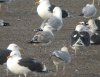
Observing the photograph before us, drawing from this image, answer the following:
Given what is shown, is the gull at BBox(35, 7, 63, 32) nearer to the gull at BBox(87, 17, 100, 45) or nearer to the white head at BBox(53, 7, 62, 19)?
the white head at BBox(53, 7, 62, 19)

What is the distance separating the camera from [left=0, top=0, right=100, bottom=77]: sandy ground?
1493 centimetres

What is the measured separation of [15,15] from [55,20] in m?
5.25

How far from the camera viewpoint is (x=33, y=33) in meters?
20.5

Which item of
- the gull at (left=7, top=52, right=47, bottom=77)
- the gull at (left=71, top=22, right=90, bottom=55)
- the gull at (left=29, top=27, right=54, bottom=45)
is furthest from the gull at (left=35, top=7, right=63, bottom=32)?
the gull at (left=7, top=52, right=47, bottom=77)

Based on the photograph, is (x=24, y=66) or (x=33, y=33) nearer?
(x=24, y=66)

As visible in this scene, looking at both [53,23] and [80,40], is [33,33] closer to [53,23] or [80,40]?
[53,23]

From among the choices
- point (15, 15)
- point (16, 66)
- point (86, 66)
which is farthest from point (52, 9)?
point (16, 66)

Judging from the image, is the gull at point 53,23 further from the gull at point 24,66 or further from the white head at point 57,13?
the gull at point 24,66

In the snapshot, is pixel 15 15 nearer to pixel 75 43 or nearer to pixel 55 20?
pixel 55 20

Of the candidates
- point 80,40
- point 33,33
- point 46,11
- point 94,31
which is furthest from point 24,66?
point 46,11

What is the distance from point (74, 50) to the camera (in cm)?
1738

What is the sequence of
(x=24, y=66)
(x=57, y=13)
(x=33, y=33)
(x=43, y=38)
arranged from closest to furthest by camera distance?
(x=24, y=66), (x=43, y=38), (x=33, y=33), (x=57, y=13)

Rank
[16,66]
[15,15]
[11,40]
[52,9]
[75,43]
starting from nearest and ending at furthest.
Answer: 1. [16,66]
2. [75,43]
3. [11,40]
4. [52,9]
5. [15,15]

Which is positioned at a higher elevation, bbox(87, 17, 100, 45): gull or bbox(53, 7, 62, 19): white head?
bbox(53, 7, 62, 19): white head
